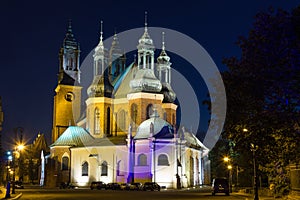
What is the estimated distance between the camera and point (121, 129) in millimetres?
78312

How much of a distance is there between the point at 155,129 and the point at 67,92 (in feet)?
89.5

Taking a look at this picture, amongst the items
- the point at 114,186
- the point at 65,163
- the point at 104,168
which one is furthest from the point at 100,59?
the point at 114,186

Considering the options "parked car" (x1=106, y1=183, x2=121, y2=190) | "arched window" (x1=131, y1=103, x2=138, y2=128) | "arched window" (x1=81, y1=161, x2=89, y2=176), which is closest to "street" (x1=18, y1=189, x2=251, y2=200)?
"parked car" (x1=106, y1=183, x2=121, y2=190)

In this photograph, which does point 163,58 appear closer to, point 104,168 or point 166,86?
point 166,86

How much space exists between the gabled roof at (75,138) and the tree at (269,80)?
5033 cm

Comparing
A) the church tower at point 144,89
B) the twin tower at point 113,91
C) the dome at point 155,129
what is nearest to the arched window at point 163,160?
the dome at point 155,129

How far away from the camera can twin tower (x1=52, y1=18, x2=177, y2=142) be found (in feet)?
249

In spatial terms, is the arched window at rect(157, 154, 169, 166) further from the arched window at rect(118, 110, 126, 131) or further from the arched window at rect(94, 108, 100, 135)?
the arched window at rect(94, 108, 100, 135)

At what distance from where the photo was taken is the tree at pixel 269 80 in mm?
25688

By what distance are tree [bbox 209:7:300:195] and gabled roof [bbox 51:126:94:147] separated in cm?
5033

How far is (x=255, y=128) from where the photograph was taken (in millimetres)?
28781

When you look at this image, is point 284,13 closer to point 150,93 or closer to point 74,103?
point 150,93

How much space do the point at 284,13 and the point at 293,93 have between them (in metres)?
4.42

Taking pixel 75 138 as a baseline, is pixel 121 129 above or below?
above
